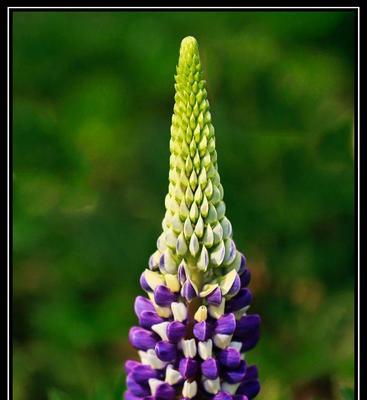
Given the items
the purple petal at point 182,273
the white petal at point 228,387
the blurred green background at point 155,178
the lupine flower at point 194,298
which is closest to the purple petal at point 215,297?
the lupine flower at point 194,298

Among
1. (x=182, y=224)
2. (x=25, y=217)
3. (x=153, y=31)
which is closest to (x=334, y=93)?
(x=153, y=31)

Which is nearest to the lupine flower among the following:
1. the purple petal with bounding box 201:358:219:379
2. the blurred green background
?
the purple petal with bounding box 201:358:219:379

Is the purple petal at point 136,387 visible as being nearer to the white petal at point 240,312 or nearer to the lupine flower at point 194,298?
the lupine flower at point 194,298

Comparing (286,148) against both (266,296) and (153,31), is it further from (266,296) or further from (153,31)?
(153,31)

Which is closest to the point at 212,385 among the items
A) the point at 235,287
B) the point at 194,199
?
the point at 235,287

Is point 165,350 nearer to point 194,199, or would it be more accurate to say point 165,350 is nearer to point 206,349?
point 206,349

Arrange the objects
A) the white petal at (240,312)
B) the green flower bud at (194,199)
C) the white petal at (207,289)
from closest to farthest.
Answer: the green flower bud at (194,199) < the white petal at (207,289) < the white petal at (240,312)

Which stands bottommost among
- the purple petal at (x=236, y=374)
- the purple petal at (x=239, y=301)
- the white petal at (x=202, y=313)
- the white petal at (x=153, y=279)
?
the purple petal at (x=236, y=374)
